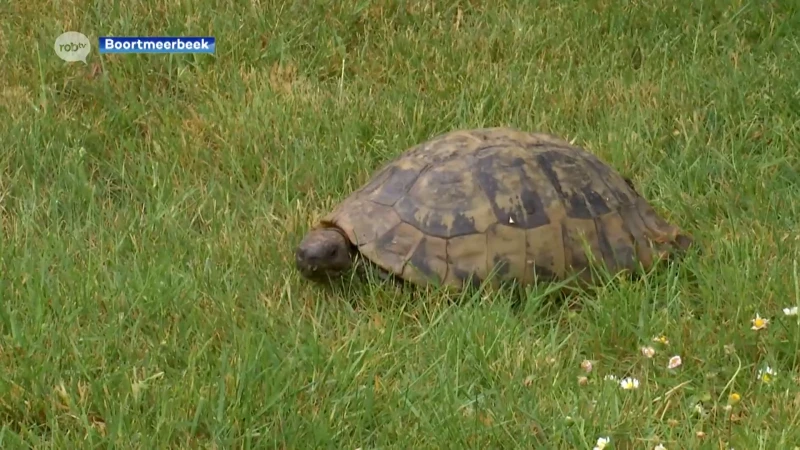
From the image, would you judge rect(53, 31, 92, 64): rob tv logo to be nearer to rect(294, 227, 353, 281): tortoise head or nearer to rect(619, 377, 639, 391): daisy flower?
rect(294, 227, 353, 281): tortoise head

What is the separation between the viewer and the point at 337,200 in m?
4.22

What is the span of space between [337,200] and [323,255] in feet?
Result: 2.46

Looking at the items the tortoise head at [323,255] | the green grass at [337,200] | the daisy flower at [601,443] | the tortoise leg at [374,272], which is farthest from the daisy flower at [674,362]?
the tortoise head at [323,255]

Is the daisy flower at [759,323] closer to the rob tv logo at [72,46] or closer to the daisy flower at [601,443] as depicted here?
the daisy flower at [601,443]

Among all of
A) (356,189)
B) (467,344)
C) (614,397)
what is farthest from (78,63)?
(614,397)

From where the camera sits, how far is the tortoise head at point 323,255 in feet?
11.5

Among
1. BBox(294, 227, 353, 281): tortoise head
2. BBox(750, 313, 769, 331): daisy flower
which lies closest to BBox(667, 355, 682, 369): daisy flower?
BBox(750, 313, 769, 331): daisy flower

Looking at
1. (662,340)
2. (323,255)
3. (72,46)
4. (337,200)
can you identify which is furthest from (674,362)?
(72,46)

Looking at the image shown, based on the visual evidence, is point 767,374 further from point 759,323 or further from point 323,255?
point 323,255

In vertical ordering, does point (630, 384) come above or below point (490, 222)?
below

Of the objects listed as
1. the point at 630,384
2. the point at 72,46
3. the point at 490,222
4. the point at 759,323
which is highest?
the point at 72,46

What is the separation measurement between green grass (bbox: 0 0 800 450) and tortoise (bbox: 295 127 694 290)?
0.40 feet

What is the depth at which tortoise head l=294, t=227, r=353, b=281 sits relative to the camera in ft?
11.5

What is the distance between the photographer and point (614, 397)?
9.43ft
